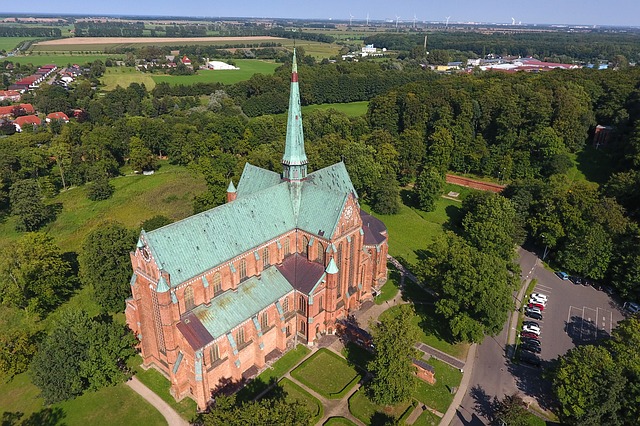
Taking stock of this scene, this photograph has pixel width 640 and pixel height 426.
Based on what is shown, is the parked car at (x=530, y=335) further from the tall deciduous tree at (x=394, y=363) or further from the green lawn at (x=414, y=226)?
the green lawn at (x=414, y=226)

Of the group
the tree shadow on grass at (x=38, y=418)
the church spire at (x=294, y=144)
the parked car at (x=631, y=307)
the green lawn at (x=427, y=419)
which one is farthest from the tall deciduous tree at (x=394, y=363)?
the parked car at (x=631, y=307)

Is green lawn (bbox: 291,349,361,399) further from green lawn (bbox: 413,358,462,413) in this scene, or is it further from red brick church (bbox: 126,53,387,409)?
green lawn (bbox: 413,358,462,413)

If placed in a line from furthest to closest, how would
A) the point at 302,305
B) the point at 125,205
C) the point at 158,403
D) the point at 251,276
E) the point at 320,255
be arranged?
the point at 125,205
the point at 320,255
the point at 302,305
the point at 251,276
the point at 158,403

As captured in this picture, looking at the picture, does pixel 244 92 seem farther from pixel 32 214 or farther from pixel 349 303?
pixel 349 303

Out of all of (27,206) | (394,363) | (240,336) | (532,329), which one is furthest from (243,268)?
(27,206)


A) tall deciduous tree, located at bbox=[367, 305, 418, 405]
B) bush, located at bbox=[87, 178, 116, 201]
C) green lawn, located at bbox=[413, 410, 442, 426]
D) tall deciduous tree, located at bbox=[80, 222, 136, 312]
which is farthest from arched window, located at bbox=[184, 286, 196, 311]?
bush, located at bbox=[87, 178, 116, 201]

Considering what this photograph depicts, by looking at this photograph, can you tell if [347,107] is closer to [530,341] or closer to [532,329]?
[532,329]
